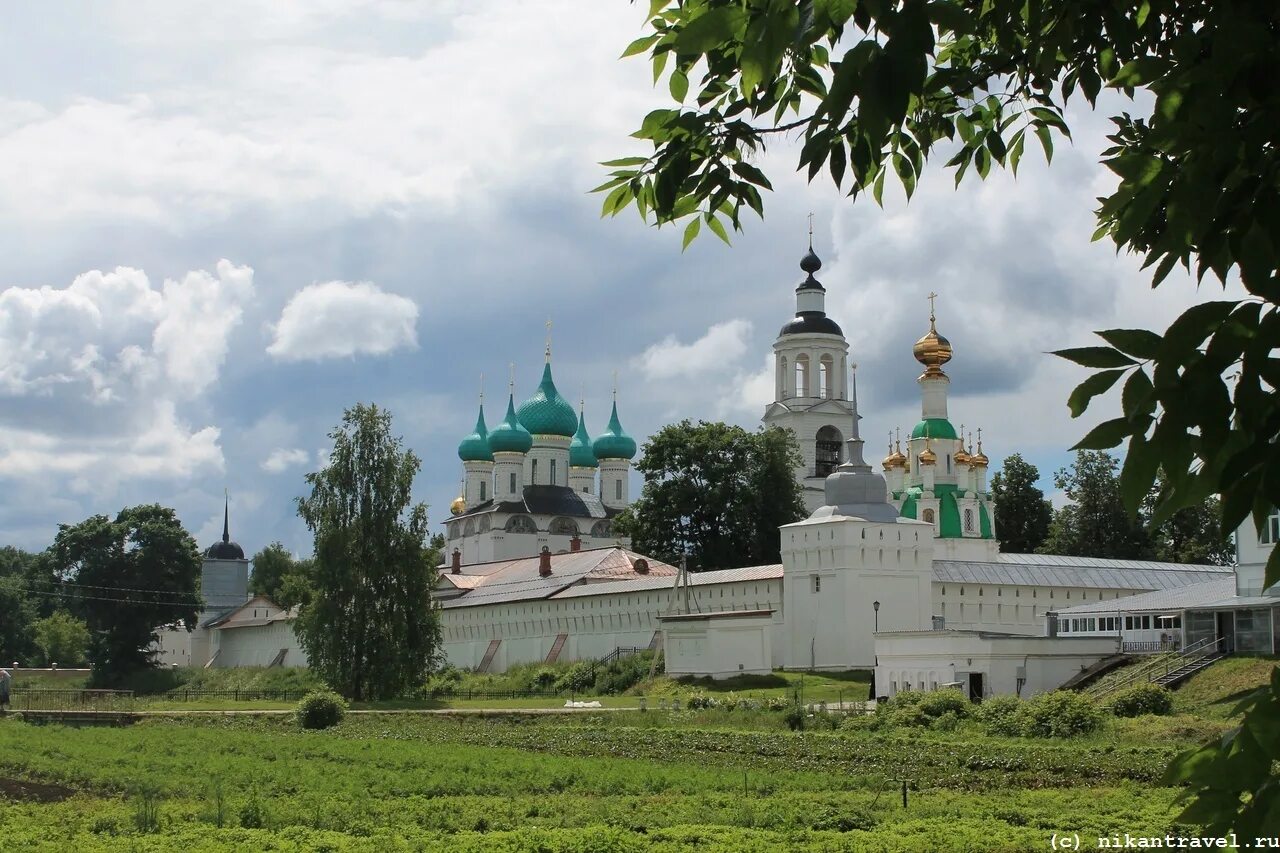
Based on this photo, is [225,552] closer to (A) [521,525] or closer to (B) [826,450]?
(A) [521,525]

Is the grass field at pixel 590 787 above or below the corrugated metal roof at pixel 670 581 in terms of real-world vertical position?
below

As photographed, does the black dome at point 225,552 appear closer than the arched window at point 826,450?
No

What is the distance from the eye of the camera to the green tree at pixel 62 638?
7719 cm

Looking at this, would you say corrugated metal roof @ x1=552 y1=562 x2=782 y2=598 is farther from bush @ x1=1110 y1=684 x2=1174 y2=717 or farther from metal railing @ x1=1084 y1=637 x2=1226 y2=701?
bush @ x1=1110 y1=684 x2=1174 y2=717

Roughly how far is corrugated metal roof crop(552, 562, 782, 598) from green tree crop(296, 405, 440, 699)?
29.8 ft

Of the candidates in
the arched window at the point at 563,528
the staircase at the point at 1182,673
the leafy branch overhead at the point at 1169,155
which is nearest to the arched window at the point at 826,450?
the arched window at the point at 563,528

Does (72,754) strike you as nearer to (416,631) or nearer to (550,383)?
(416,631)

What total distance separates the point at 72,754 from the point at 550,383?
71413 millimetres

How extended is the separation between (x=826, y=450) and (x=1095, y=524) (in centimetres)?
1389

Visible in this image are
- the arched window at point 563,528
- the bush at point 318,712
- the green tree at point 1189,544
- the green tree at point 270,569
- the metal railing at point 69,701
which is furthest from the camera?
the green tree at point 270,569

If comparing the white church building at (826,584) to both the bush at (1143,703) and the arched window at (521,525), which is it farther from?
the bush at (1143,703)

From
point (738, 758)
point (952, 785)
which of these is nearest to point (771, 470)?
point (738, 758)

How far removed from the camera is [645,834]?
13906mm

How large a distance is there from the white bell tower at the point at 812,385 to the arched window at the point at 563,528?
57.1ft
